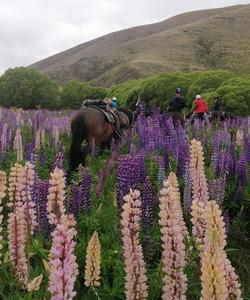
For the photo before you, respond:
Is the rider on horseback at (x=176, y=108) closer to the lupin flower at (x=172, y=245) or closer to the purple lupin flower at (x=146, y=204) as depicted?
the purple lupin flower at (x=146, y=204)

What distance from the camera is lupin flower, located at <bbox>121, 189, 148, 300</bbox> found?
9.54ft

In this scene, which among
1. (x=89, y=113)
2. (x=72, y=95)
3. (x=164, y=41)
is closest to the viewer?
(x=89, y=113)

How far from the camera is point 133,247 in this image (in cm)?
298

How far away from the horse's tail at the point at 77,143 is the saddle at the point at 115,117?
2.60 feet

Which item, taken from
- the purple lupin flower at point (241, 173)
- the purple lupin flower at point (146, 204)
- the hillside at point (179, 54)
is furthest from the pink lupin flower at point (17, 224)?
the hillside at point (179, 54)

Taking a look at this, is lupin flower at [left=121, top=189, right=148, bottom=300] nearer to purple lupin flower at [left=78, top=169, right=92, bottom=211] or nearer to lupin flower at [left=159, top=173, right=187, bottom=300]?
lupin flower at [left=159, top=173, right=187, bottom=300]

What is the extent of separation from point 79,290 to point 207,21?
541 feet

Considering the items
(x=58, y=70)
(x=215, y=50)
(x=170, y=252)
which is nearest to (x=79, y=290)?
(x=170, y=252)

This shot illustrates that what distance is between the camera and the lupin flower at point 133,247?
9.54 ft

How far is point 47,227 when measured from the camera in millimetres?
6605

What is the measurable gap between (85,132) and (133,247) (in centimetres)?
970

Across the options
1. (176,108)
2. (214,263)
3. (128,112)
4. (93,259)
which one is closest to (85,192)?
(93,259)

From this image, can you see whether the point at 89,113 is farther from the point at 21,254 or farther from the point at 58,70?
the point at 58,70

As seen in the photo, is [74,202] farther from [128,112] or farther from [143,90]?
[143,90]
